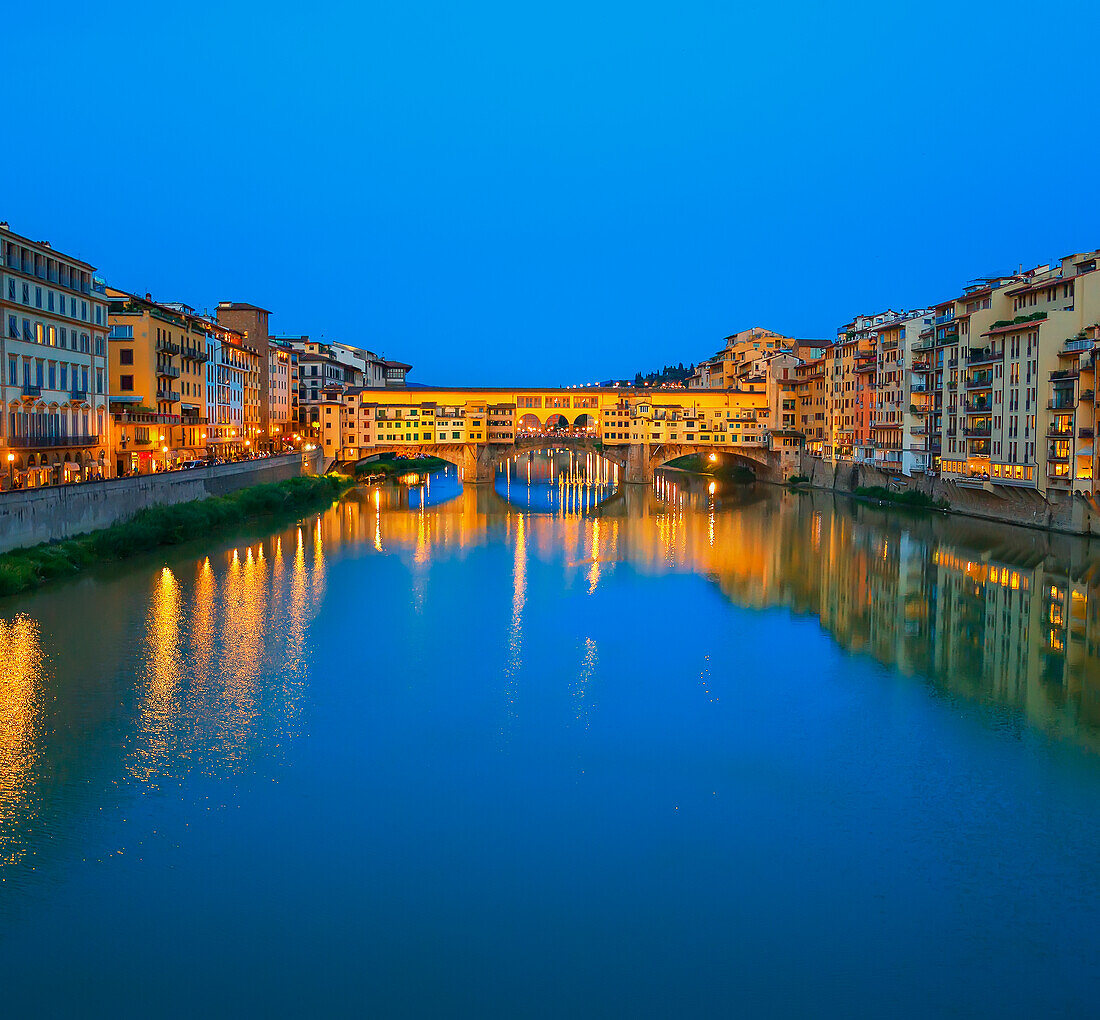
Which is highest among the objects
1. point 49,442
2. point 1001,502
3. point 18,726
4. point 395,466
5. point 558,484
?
point 49,442

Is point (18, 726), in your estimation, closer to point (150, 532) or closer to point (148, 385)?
point (150, 532)

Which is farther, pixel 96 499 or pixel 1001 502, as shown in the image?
pixel 1001 502

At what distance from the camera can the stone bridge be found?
178 ft

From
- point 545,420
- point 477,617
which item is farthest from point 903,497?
point 477,617

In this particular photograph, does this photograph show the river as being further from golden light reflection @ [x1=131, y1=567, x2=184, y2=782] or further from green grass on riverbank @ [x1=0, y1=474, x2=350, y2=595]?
green grass on riverbank @ [x1=0, y1=474, x2=350, y2=595]

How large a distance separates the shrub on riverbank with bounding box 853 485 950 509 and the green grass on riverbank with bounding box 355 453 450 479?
26.1m

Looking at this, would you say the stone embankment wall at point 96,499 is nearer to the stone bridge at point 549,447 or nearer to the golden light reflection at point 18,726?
the golden light reflection at point 18,726

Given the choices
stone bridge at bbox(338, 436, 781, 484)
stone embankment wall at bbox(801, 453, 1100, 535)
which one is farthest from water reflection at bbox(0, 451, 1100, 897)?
stone bridge at bbox(338, 436, 781, 484)

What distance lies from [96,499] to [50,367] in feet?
14.5

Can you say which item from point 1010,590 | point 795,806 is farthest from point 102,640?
point 1010,590

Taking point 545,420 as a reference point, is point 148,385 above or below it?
above

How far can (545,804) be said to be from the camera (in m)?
11.0

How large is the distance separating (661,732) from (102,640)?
9.53 metres

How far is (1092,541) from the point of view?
92.7 feet
